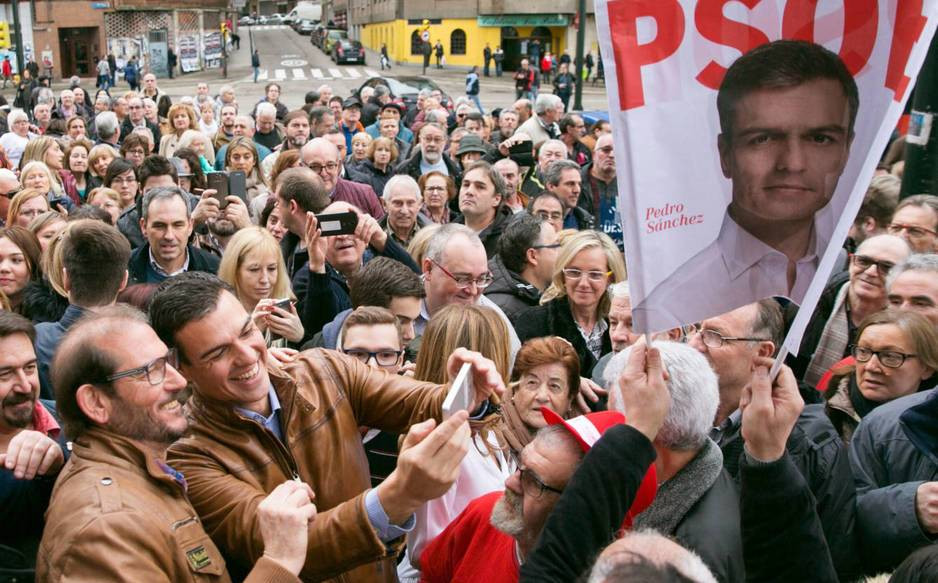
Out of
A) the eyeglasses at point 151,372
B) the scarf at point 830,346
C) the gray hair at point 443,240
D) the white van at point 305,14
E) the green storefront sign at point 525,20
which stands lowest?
the scarf at point 830,346

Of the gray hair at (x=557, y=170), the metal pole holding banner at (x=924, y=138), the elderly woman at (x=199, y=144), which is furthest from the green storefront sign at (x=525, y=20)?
the metal pole holding banner at (x=924, y=138)

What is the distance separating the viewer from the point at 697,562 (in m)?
1.99

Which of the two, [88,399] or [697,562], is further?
[88,399]

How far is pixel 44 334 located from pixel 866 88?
3715mm

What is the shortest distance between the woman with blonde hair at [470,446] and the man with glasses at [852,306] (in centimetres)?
202

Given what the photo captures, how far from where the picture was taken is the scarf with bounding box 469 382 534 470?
131 inches

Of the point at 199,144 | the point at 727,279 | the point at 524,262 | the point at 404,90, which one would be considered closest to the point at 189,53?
the point at 404,90

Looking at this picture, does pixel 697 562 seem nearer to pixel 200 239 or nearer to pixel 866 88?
pixel 866 88

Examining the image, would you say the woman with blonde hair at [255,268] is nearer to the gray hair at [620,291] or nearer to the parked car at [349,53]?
the gray hair at [620,291]

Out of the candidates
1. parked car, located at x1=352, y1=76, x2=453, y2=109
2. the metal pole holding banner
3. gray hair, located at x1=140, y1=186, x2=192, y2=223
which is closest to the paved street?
parked car, located at x1=352, y1=76, x2=453, y2=109

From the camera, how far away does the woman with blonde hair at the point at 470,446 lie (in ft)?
10.5

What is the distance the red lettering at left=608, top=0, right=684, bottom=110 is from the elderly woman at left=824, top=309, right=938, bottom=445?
2.22m

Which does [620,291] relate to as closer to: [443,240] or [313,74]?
[443,240]

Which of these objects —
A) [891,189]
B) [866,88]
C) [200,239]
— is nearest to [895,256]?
[891,189]
